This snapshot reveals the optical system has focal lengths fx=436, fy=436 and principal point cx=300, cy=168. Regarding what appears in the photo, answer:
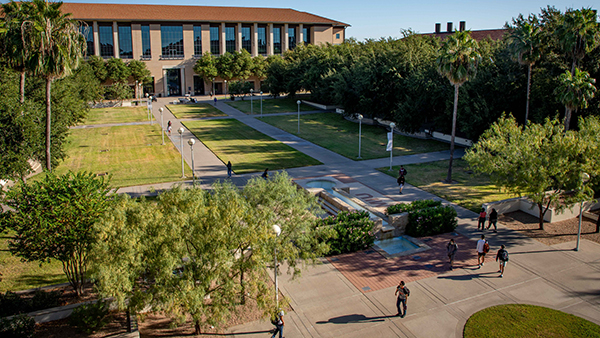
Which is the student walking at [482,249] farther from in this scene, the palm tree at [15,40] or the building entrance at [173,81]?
the building entrance at [173,81]

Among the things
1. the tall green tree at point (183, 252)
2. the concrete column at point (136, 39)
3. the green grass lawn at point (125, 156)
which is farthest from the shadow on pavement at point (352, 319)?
the concrete column at point (136, 39)

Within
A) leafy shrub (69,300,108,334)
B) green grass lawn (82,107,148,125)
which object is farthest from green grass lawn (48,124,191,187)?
leafy shrub (69,300,108,334)

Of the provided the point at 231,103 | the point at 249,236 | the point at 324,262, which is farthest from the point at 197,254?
the point at 231,103

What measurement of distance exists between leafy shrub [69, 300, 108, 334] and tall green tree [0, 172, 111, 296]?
1197 millimetres

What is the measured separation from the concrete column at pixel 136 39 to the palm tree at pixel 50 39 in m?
59.8

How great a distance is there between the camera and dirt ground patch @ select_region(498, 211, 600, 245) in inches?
823

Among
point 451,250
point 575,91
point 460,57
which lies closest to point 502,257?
point 451,250

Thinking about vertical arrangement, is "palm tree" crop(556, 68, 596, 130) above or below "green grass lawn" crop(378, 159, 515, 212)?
above

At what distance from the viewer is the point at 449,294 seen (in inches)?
625

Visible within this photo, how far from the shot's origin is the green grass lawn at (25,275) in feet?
53.2

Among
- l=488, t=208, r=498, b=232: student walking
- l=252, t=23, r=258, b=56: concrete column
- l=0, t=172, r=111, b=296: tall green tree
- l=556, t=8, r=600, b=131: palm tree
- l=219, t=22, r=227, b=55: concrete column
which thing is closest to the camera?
l=0, t=172, r=111, b=296: tall green tree

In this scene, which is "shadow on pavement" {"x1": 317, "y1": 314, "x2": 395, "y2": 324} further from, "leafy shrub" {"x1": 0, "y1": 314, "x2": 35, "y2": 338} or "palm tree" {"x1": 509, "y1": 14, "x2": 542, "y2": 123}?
"palm tree" {"x1": 509, "y1": 14, "x2": 542, "y2": 123}

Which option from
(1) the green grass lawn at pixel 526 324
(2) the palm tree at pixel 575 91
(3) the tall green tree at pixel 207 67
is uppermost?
(3) the tall green tree at pixel 207 67

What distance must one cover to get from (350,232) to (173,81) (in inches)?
2937
